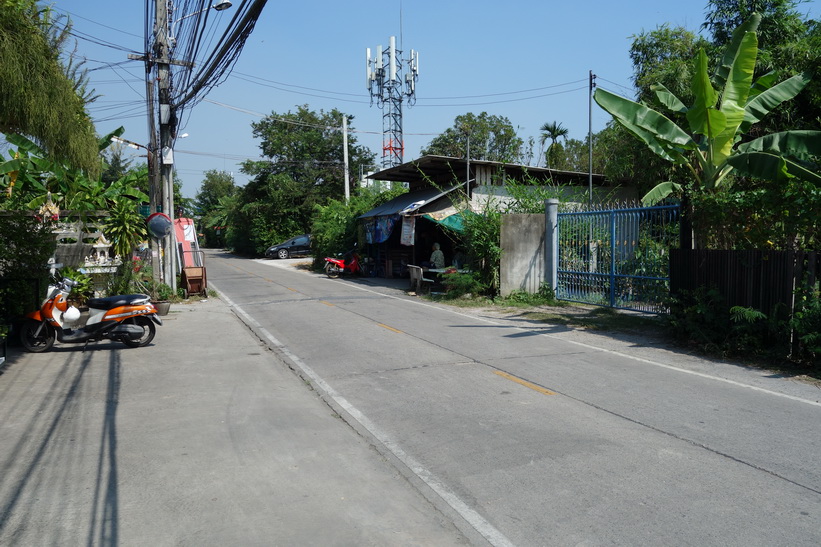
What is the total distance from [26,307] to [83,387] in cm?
300

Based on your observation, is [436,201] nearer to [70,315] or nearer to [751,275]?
[751,275]

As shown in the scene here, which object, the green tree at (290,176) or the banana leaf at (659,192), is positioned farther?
the green tree at (290,176)

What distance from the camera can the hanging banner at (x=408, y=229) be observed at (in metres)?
22.2

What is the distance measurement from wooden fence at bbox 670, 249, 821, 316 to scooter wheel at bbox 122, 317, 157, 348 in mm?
9596

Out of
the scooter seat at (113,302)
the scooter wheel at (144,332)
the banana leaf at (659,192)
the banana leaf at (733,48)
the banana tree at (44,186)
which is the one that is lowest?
the scooter wheel at (144,332)

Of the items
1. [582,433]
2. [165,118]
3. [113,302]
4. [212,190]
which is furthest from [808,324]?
[212,190]

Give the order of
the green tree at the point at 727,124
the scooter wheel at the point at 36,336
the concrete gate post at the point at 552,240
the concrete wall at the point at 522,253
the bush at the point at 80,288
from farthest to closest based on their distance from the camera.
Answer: the concrete wall at the point at 522,253
the concrete gate post at the point at 552,240
the bush at the point at 80,288
the scooter wheel at the point at 36,336
the green tree at the point at 727,124

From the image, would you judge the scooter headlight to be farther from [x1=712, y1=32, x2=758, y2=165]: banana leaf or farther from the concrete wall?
→ [x1=712, y1=32, x2=758, y2=165]: banana leaf

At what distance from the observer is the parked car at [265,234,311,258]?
44.6m

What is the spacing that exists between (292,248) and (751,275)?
3840cm

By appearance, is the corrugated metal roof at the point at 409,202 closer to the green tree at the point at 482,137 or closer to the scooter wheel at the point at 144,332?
the scooter wheel at the point at 144,332

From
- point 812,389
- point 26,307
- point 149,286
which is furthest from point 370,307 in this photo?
point 812,389

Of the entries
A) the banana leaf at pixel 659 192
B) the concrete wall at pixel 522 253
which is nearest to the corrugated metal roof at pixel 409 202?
the concrete wall at pixel 522 253

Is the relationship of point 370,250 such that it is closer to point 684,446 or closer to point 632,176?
point 632,176
